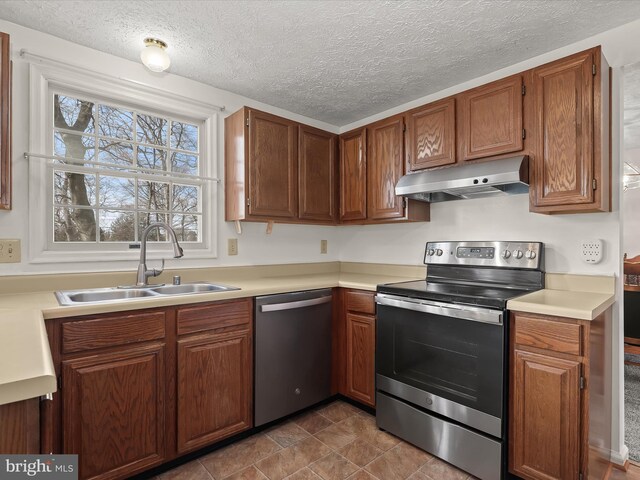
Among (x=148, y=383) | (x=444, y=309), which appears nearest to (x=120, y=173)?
(x=148, y=383)

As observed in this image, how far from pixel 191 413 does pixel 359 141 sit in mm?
2162

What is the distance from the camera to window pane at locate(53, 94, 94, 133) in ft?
6.69

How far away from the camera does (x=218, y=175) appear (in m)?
2.58

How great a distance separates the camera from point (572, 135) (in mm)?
1775

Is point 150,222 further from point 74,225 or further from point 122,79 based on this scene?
point 122,79

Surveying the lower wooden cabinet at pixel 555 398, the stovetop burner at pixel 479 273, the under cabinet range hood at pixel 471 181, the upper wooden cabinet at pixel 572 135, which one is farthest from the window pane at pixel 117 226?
the upper wooden cabinet at pixel 572 135

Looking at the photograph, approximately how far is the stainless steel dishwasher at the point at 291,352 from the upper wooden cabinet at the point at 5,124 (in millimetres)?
1286

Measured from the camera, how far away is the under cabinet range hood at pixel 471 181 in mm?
1890

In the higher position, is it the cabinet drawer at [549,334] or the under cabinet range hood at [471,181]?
the under cabinet range hood at [471,181]

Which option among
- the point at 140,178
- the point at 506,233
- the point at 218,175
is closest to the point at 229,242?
the point at 218,175

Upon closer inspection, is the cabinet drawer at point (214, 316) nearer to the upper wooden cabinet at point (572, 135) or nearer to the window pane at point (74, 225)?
the window pane at point (74, 225)

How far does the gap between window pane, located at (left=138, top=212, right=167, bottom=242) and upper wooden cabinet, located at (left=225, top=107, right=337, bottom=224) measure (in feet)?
1.44

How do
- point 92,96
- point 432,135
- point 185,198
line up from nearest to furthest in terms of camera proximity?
point 92,96 < point 432,135 < point 185,198

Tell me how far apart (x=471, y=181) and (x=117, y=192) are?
2.12m
